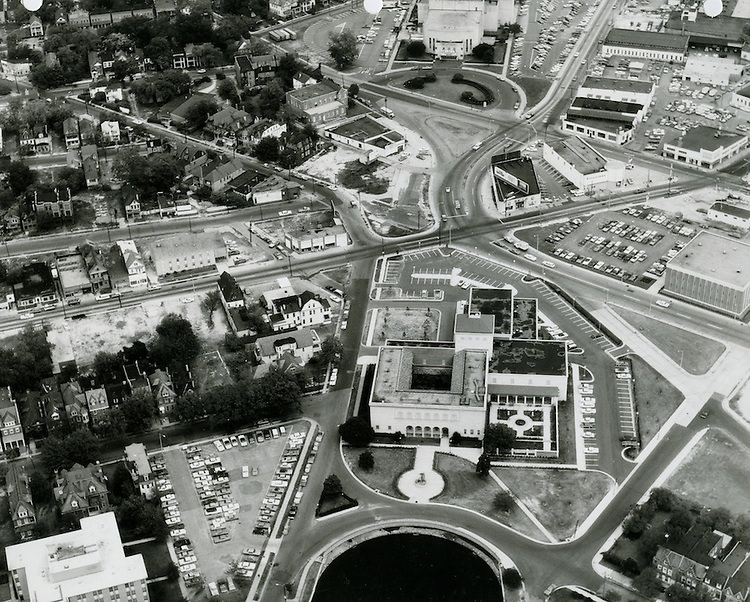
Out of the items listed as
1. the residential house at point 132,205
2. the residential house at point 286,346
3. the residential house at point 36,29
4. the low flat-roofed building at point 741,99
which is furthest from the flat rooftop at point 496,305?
the residential house at point 36,29

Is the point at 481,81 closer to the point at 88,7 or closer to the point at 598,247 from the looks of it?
the point at 598,247

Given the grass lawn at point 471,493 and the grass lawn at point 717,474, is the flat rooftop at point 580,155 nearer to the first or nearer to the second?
the grass lawn at point 717,474

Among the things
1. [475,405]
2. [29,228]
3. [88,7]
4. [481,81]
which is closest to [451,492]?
[475,405]

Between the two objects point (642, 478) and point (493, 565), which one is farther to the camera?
point (642, 478)

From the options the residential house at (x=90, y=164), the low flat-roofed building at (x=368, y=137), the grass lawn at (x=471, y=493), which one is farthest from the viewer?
the low flat-roofed building at (x=368, y=137)

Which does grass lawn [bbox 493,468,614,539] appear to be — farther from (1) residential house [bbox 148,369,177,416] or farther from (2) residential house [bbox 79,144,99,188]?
(2) residential house [bbox 79,144,99,188]

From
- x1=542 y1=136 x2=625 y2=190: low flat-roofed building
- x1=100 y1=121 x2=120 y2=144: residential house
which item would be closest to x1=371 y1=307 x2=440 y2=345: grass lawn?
x1=542 y1=136 x2=625 y2=190: low flat-roofed building
